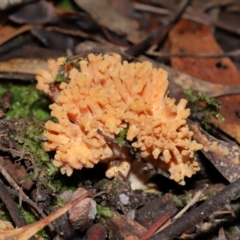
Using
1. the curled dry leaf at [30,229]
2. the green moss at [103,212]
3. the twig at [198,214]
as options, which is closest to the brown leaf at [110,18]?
the green moss at [103,212]

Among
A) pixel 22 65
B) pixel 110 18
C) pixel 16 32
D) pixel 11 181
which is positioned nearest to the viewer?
pixel 11 181

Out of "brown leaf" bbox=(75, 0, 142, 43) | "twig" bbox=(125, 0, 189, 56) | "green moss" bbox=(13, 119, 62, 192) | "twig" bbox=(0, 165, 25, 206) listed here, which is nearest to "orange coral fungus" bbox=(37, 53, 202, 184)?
"green moss" bbox=(13, 119, 62, 192)

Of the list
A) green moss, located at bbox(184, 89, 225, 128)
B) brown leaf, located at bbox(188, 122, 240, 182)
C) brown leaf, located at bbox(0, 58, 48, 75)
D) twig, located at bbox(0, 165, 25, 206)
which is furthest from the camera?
brown leaf, located at bbox(0, 58, 48, 75)

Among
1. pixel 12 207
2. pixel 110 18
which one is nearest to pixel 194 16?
pixel 110 18

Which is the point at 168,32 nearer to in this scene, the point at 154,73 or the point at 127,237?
the point at 154,73

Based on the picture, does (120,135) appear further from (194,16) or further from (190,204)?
(194,16)

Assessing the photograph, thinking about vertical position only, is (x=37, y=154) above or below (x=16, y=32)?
below

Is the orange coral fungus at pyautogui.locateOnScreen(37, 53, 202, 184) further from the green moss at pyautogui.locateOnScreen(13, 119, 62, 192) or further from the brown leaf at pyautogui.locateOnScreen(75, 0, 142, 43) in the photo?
the brown leaf at pyautogui.locateOnScreen(75, 0, 142, 43)
